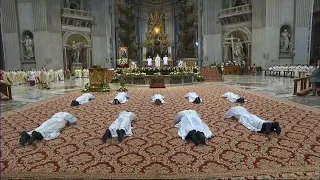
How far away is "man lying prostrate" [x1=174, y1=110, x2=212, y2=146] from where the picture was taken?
3.78 metres

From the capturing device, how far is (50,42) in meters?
20.3

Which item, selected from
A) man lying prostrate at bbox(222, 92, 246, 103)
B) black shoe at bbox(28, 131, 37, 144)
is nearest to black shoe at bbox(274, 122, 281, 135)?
man lying prostrate at bbox(222, 92, 246, 103)

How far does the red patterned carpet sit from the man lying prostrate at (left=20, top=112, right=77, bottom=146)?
12 centimetres

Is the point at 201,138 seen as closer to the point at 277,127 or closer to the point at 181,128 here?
the point at 181,128

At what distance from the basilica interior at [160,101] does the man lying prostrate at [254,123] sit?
21mm

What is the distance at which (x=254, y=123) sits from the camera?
4500 mm

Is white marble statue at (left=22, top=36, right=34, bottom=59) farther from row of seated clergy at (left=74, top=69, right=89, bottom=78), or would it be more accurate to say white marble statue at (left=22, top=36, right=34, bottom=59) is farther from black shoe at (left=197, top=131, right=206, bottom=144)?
black shoe at (left=197, top=131, right=206, bottom=144)

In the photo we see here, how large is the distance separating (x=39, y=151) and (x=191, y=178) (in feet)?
7.25

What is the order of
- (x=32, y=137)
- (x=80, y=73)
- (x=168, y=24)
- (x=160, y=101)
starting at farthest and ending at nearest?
(x=168, y=24), (x=80, y=73), (x=160, y=101), (x=32, y=137)

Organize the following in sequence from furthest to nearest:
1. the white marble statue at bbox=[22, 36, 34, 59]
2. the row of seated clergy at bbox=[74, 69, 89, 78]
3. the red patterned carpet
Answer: the row of seated clergy at bbox=[74, 69, 89, 78] → the white marble statue at bbox=[22, 36, 34, 59] → the red patterned carpet

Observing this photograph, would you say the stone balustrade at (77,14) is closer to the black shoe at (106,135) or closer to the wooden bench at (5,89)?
the wooden bench at (5,89)

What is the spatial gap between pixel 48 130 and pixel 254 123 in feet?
11.6

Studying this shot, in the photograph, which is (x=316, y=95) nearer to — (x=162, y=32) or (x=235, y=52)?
(x=235, y=52)

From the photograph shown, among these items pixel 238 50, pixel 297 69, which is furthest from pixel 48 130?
pixel 238 50
